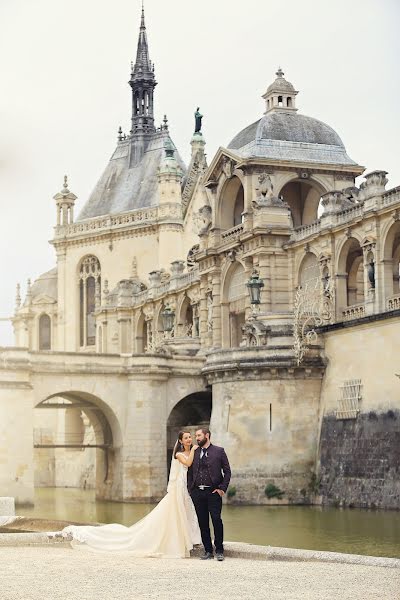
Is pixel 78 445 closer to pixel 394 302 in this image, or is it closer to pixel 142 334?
pixel 142 334

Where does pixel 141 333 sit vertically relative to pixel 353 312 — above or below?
above

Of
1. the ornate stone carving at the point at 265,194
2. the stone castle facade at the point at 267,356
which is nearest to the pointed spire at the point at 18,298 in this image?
the stone castle facade at the point at 267,356

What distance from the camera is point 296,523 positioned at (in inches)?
1641

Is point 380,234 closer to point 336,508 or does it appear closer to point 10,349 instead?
point 336,508

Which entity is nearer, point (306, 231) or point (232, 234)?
point (306, 231)

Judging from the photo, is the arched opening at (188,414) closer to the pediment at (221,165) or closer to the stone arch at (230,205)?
the stone arch at (230,205)

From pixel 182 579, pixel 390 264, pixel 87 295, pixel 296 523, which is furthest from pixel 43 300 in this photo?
pixel 182 579

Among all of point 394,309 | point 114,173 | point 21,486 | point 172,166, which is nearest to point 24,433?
point 21,486

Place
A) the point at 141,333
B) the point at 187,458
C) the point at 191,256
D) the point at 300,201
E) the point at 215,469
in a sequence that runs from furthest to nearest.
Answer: the point at 191,256 → the point at 141,333 → the point at 300,201 → the point at 187,458 → the point at 215,469

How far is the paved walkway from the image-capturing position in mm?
17516

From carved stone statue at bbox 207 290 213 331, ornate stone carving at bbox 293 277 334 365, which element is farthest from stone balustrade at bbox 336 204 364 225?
carved stone statue at bbox 207 290 213 331

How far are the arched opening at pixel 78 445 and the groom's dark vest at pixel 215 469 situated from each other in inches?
1367

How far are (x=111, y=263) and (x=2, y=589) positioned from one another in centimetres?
7339

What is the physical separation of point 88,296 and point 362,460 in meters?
48.3
